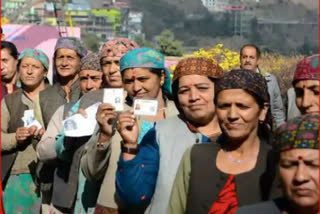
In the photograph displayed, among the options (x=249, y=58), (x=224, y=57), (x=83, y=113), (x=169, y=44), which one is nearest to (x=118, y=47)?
(x=83, y=113)

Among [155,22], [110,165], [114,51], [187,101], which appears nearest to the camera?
[187,101]

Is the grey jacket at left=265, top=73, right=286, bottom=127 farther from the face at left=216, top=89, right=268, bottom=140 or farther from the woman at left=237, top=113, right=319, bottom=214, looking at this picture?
the woman at left=237, top=113, right=319, bottom=214

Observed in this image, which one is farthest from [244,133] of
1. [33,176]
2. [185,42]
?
[185,42]

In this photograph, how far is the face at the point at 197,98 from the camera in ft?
12.6

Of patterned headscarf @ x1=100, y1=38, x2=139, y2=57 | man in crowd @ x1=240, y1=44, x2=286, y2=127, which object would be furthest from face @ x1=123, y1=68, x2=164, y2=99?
man in crowd @ x1=240, y1=44, x2=286, y2=127

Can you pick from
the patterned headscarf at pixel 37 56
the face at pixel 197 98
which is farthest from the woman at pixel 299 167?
the patterned headscarf at pixel 37 56

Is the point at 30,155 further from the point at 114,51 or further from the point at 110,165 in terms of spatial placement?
the point at 110,165

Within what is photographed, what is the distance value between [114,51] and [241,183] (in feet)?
7.08

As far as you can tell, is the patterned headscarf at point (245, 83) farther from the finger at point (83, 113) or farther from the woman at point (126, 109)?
the finger at point (83, 113)

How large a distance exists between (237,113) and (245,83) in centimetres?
15

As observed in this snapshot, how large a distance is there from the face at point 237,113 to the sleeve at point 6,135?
9.54 feet

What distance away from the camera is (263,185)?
10.6 ft

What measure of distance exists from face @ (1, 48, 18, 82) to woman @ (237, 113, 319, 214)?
15.0 feet

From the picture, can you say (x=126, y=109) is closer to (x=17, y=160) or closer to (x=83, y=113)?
(x=83, y=113)
